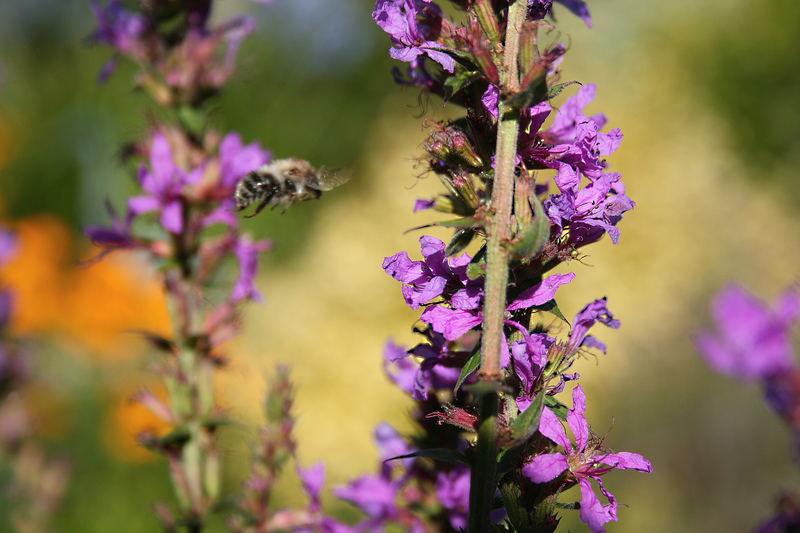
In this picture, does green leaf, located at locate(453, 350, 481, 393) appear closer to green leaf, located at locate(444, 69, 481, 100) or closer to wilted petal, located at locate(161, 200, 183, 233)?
green leaf, located at locate(444, 69, 481, 100)

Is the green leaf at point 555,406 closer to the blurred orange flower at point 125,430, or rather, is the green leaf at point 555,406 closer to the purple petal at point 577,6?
the purple petal at point 577,6

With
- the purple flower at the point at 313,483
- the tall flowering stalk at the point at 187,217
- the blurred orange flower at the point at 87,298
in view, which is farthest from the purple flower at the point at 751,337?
the blurred orange flower at the point at 87,298

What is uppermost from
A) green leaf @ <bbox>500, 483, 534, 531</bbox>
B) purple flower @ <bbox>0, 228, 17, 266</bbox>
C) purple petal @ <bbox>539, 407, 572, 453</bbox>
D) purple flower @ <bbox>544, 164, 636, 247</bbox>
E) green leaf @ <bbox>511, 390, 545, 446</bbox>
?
purple flower @ <bbox>544, 164, 636, 247</bbox>

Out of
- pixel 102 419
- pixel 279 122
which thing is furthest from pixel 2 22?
pixel 102 419

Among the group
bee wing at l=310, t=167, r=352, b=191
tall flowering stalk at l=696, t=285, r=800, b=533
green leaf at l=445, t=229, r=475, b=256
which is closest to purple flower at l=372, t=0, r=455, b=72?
green leaf at l=445, t=229, r=475, b=256

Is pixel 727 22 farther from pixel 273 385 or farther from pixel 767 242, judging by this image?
pixel 273 385

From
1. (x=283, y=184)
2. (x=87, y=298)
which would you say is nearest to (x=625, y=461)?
(x=283, y=184)
